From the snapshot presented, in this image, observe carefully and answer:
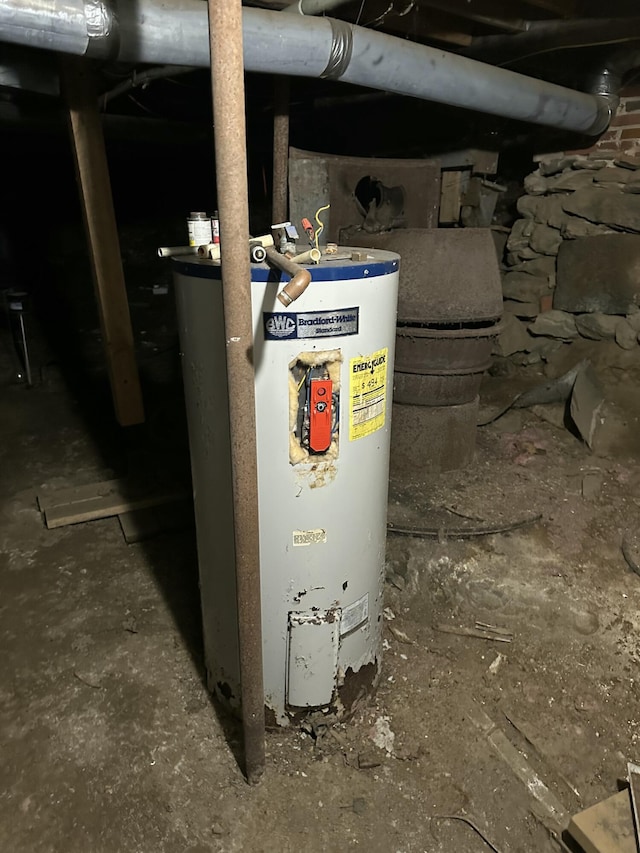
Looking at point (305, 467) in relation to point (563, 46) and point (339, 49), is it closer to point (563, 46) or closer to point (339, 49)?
point (339, 49)

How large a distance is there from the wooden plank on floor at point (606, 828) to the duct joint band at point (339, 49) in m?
2.30

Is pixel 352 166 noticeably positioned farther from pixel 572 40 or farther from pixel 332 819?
pixel 332 819

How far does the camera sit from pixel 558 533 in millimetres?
2484

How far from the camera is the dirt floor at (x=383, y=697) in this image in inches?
57.1

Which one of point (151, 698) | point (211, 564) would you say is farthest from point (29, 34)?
point (151, 698)

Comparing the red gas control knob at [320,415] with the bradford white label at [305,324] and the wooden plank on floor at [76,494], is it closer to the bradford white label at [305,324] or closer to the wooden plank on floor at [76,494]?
the bradford white label at [305,324]

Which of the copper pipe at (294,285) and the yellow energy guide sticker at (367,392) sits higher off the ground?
the copper pipe at (294,285)

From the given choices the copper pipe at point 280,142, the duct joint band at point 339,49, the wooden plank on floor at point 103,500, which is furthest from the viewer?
the wooden plank on floor at point 103,500

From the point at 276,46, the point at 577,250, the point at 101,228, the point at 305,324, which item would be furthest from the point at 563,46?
the point at 305,324

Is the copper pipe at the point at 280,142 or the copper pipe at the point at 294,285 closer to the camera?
the copper pipe at the point at 294,285

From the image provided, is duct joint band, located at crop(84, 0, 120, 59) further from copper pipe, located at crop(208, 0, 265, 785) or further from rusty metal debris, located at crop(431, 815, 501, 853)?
rusty metal debris, located at crop(431, 815, 501, 853)

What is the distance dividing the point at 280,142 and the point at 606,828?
7.15 feet

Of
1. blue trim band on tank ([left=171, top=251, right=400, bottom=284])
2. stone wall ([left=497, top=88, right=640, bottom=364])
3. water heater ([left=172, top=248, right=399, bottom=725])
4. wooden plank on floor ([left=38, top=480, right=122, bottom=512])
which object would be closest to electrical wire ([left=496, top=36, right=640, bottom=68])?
stone wall ([left=497, top=88, right=640, bottom=364])

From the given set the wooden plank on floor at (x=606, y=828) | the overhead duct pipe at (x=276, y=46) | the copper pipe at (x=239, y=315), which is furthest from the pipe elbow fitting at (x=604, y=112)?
the wooden plank on floor at (x=606, y=828)
